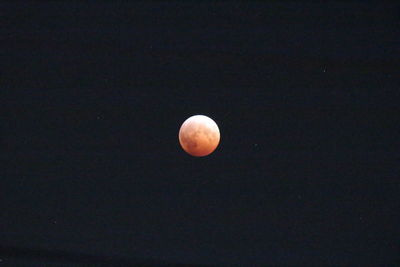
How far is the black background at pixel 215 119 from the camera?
3.19 m

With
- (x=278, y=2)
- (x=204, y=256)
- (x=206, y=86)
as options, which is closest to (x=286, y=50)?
(x=278, y=2)

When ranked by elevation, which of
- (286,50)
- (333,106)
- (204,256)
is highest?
(286,50)

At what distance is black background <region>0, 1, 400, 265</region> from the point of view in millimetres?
3189

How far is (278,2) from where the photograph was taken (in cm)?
318

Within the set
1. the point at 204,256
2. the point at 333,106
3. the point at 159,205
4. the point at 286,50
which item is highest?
the point at 286,50

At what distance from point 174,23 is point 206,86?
0.36 meters

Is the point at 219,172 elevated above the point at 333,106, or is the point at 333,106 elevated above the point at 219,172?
the point at 333,106

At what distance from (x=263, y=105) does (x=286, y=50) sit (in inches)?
12.0

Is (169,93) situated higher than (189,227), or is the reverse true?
(169,93)

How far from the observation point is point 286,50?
10.5 ft

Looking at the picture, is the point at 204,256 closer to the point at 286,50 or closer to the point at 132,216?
the point at 132,216

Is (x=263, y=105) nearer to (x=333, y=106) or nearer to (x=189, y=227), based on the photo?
(x=333, y=106)

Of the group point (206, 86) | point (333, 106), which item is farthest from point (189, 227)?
point (333, 106)

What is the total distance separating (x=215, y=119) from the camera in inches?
126
